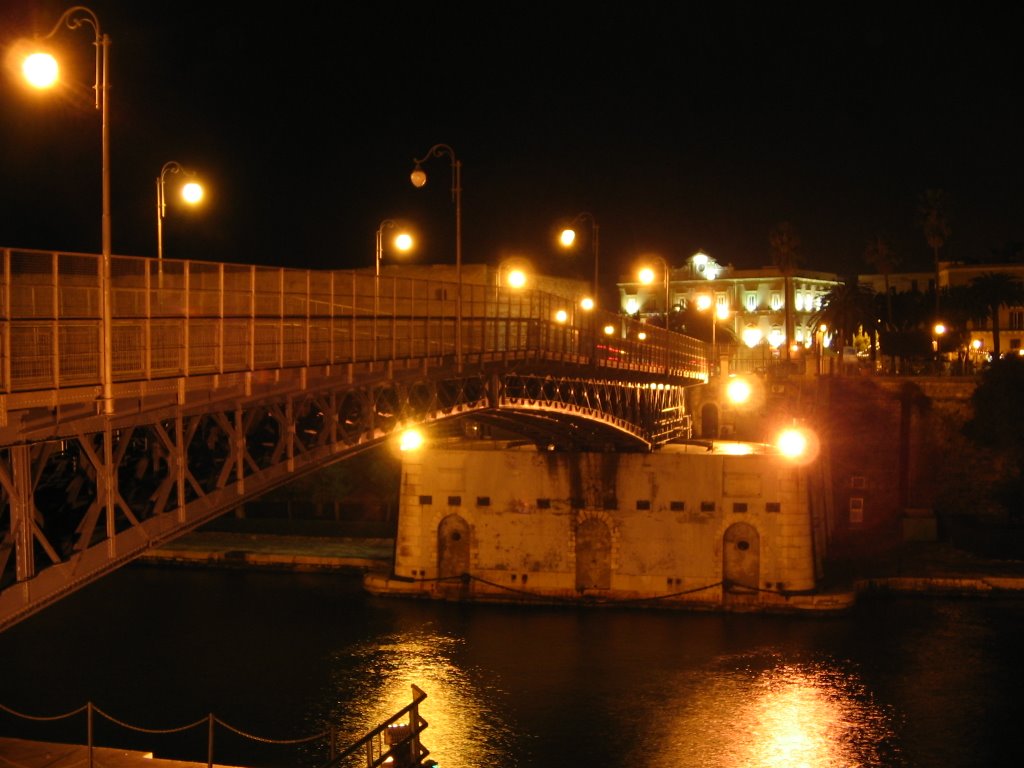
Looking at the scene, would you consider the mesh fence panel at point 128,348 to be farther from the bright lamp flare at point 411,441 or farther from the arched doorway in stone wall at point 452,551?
the arched doorway in stone wall at point 452,551

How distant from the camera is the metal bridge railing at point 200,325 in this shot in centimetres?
1220

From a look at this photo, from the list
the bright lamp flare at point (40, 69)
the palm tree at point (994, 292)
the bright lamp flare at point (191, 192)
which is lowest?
the bright lamp flare at point (40, 69)

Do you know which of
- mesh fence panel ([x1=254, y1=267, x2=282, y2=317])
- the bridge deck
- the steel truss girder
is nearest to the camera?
the steel truss girder

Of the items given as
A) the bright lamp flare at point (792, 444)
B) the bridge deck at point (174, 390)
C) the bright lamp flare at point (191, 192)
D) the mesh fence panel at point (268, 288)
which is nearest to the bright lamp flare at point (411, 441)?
the bridge deck at point (174, 390)

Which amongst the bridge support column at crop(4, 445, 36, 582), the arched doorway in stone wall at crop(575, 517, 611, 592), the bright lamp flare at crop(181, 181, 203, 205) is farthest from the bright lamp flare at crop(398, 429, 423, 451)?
the bridge support column at crop(4, 445, 36, 582)

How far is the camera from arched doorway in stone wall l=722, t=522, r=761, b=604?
34.6 meters

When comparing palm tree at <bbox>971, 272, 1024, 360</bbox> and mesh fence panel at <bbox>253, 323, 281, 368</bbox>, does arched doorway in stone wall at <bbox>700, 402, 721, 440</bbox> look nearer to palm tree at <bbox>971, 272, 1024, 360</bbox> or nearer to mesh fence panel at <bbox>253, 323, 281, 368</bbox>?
palm tree at <bbox>971, 272, 1024, 360</bbox>

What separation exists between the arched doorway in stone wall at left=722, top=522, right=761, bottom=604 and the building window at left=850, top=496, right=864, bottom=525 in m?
14.3

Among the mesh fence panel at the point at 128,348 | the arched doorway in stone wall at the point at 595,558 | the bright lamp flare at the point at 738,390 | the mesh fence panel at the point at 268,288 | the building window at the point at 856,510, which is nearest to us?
the mesh fence panel at the point at 128,348

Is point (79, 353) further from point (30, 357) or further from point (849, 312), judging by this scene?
point (849, 312)

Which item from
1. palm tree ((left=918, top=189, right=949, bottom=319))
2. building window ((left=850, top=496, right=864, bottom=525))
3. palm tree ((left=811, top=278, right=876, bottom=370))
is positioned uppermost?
palm tree ((left=918, top=189, right=949, bottom=319))

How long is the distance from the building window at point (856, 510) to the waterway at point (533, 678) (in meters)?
11.8

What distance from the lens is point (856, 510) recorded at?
47.9 m

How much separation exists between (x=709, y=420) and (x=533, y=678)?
89.8ft
